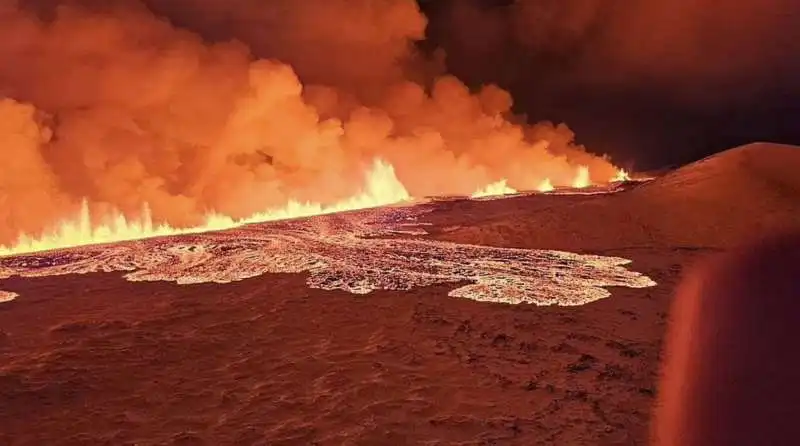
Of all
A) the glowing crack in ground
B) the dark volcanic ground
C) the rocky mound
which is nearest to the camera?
the dark volcanic ground

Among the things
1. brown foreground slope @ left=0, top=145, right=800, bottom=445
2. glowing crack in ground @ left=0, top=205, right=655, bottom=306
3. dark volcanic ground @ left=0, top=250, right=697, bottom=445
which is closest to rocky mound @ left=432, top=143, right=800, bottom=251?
glowing crack in ground @ left=0, top=205, right=655, bottom=306

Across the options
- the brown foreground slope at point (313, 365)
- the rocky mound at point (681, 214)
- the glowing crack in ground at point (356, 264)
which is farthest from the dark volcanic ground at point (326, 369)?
the rocky mound at point (681, 214)

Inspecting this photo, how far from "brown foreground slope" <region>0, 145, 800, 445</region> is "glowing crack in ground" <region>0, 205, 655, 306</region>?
23.5 inches

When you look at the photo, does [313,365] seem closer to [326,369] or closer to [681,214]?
[326,369]

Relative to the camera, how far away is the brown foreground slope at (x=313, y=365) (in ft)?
14.5

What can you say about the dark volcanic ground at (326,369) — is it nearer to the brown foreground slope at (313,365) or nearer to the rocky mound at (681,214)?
the brown foreground slope at (313,365)

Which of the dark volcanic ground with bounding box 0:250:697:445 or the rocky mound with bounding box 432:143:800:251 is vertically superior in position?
the rocky mound with bounding box 432:143:800:251

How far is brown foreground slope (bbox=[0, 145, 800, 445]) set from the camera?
14.5 feet

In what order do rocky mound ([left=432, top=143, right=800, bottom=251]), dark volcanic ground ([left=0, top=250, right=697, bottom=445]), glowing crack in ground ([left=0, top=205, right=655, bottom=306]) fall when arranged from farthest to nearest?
1. rocky mound ([left=432, top=143, right=800, bottom=251])
2. glowing crack in ground ([left=0, top=205, right=655, bottom=306])
3. dark volcanic ground ([left=0, top=250, right=697, bottom=445])

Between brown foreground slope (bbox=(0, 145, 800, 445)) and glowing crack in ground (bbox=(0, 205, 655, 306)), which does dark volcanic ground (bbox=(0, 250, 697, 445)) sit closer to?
brown foreground slope (bbox=(0, 145, 800, 445))

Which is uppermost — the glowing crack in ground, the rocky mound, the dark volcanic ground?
the rocky mound

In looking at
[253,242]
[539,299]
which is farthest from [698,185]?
[253,242]

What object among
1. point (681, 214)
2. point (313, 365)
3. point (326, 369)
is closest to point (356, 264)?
point (313, 365)

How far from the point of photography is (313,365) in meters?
5.77
